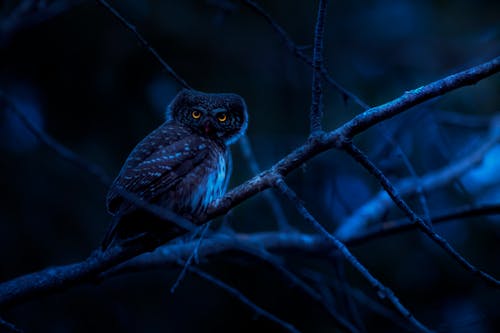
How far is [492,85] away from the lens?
6949 mm

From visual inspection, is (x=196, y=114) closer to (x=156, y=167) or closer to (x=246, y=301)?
(x=156, y=167)

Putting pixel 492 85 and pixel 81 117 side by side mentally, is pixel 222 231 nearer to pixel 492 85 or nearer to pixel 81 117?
pixel 81 117

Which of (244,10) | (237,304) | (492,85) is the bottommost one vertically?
(237,304)

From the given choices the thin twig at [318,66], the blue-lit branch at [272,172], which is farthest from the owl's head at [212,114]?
the thin twig at [318,66]

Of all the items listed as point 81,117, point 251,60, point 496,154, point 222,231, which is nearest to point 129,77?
point 81,117

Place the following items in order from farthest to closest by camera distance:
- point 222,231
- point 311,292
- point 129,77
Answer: point 129,77, point 222,231, point 311,292

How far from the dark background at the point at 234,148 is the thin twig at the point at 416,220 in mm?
3072

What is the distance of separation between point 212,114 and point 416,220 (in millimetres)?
2212

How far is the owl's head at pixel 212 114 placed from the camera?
13.9 feet

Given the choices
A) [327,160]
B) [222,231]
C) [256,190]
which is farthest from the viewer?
[327,160]

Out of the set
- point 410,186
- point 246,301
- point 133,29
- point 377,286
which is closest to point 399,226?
point 410,186

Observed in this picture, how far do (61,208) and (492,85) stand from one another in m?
5.32

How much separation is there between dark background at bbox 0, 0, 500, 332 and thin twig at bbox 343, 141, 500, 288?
10.1ft

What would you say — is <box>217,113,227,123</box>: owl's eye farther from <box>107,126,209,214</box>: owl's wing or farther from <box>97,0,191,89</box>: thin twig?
<box>97,0,191,89</box>: thin twig
